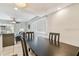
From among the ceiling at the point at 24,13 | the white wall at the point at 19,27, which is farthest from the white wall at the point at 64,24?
the white wall at the point at 19,27

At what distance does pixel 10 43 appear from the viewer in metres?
1.35

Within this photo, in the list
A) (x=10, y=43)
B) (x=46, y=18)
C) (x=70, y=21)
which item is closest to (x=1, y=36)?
(x=10, y=43)

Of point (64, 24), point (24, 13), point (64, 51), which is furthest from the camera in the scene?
point (64, 24)

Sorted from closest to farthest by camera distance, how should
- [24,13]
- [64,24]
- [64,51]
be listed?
[64,51], [24,13], [64,24]

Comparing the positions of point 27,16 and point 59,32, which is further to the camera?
point 59,32

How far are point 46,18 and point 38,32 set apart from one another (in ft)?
0.87

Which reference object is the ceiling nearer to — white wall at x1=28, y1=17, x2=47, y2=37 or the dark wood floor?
white wall at x1=28, y1=17, x2=47, y2=37

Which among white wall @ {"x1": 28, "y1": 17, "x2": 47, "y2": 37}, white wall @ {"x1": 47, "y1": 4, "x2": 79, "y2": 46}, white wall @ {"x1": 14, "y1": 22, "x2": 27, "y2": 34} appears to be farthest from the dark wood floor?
white wall @ {"x1": 14, "y1": 22, "x2": 27, "y2": 34}

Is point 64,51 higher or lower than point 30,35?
lower

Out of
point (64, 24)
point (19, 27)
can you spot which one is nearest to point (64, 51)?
point (64, 24)

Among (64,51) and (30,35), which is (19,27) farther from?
(64,51)

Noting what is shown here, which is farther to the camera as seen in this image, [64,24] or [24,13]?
[64,24]

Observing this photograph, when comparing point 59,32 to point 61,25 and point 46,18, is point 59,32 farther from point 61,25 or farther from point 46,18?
point 46,18

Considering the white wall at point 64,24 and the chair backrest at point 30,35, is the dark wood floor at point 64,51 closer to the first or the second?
the white wall at point 64,24
